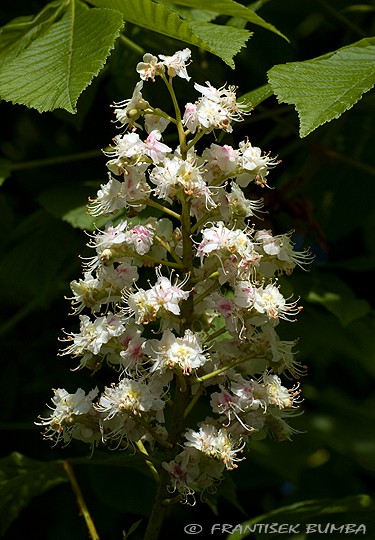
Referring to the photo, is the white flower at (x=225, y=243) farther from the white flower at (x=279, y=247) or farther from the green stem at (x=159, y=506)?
the green stem at (x=159, y=506)

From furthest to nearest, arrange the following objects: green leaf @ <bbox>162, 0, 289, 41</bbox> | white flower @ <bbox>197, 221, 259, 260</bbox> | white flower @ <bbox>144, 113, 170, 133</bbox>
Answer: green leaf @ <bbox>162, 0, 289, 41</bbox>
white flower @ <bbox>144, 113, 170, 133</bbox>
white flower @ <bbox>197, 221, 259, 260</bbox>

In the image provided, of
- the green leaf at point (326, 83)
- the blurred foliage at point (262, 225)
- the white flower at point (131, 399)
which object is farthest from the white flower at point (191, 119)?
the blurred foliage at point (262, 225)

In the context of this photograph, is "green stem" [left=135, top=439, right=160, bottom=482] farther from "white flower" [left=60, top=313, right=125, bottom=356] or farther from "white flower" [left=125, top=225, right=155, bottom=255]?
"white flower" [left=125, top=225, right=155, bottom=255]

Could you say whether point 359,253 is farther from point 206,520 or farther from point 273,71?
point 273,71

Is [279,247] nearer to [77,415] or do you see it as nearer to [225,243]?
[225,243]

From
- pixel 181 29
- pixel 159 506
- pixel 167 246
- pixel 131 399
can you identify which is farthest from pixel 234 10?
pixel 159 506

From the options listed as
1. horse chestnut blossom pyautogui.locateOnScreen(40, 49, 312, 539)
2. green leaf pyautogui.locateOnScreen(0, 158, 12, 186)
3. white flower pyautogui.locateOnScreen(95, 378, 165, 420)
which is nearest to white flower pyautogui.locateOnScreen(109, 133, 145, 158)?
horse chestnut blossom pyautogui.locateOnScreen(40, 49, 312, 539)

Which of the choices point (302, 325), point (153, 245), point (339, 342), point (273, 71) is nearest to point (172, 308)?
point (153, 245)
